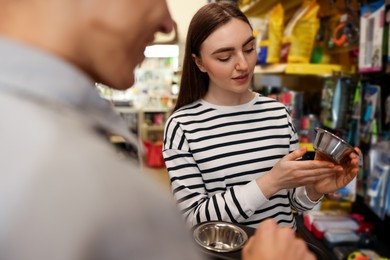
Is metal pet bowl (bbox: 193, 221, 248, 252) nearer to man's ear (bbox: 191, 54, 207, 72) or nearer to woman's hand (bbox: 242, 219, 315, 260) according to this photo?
woman's hand (bbox: 242, 219, 315, 260)

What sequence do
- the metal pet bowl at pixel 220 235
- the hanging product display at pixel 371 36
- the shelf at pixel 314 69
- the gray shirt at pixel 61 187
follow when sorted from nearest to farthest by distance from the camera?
the gray shirt at pixel 61 187 → the metal pet bowl at pixel 220 235 → the hanging product display at pixel 371 36 → the shelf at pixel 314 69

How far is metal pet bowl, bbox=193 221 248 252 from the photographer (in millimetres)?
Result: 792

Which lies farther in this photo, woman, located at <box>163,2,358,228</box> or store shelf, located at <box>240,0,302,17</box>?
store shelf, located at <box>240,0,302,17</box>

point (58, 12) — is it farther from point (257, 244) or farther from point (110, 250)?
point (257, 244)

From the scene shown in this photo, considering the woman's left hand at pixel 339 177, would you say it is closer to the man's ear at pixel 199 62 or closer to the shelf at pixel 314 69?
the man's ear at pixel 199 62

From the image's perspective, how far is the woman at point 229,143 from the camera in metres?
1.08

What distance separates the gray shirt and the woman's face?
0.91 m

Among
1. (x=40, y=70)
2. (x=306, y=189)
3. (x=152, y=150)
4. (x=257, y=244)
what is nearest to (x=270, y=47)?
(x=306, y=189)

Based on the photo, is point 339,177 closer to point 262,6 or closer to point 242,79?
point 242,79

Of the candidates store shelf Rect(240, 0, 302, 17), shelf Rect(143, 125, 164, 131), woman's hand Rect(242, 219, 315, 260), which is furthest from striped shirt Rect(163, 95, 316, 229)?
shelf Rect(143, 125, 164, 131)

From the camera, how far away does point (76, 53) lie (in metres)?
0.38

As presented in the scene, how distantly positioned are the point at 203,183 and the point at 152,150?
5.07 m

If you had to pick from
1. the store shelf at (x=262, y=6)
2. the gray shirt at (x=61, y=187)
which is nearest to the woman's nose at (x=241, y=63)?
the gray shirt at (x=61, y=187)

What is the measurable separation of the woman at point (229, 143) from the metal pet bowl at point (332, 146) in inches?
2.1
